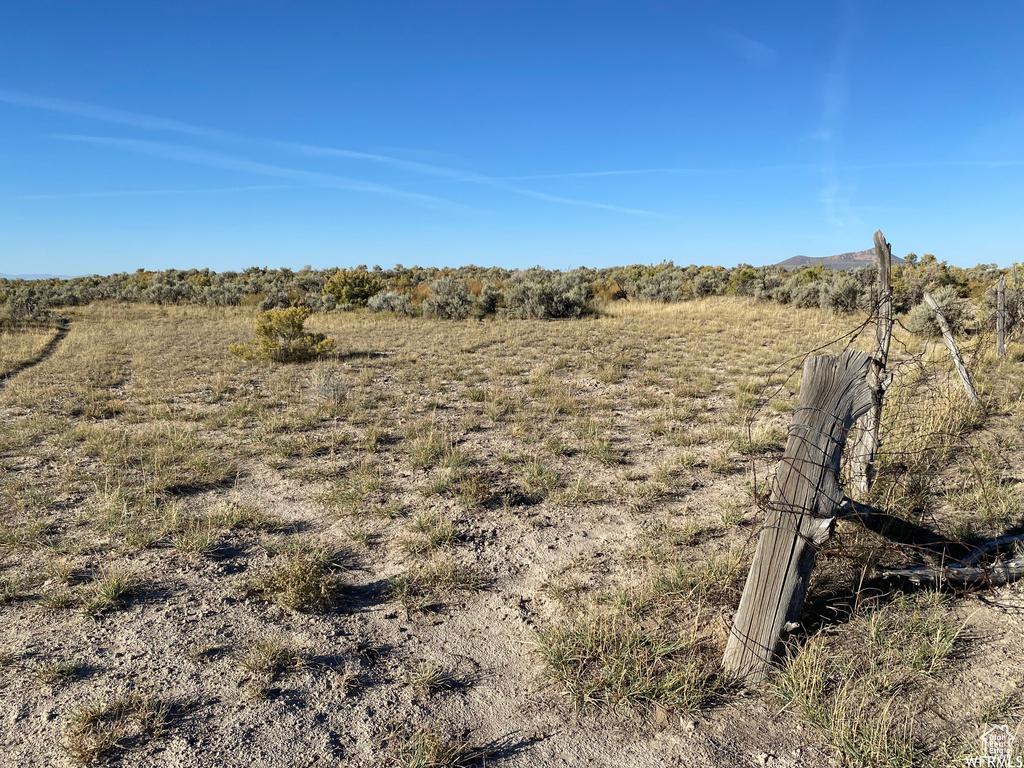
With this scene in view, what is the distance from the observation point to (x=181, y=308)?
25219 millimetres

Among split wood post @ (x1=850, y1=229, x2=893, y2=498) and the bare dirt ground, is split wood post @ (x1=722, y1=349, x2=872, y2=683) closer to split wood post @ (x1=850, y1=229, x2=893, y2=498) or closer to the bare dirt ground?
the bare dirt ground

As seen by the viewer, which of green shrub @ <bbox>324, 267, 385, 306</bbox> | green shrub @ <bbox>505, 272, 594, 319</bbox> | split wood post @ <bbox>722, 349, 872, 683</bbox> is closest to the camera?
split wood post @ <bbox>722, 349, 872, 683</bbox>

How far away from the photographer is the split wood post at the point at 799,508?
2.62 meters

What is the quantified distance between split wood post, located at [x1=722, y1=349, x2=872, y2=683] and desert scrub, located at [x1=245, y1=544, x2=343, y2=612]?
248cm

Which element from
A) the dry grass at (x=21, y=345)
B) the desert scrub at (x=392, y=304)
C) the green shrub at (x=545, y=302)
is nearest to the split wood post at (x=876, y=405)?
the dry grass at (x=21, y=345)

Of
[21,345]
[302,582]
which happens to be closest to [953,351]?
[302,582]

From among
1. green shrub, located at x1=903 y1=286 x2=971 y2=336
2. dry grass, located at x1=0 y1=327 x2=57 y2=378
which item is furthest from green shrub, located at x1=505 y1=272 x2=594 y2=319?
dry grass, located at x1=0 y1=327 x2=57 y2=378

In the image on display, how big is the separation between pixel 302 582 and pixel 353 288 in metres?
22.7

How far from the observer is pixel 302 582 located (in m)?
3.73

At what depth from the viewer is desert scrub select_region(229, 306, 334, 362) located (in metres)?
12.3

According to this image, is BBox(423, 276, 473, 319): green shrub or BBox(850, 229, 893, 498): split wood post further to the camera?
BBox(423, 276, 473, 319): green shrub

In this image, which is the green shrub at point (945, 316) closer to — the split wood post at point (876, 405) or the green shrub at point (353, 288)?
the split wood post at point (876, 405)

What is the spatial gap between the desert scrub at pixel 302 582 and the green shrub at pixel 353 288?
21166 millimetres

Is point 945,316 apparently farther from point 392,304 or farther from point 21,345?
point 21,345
